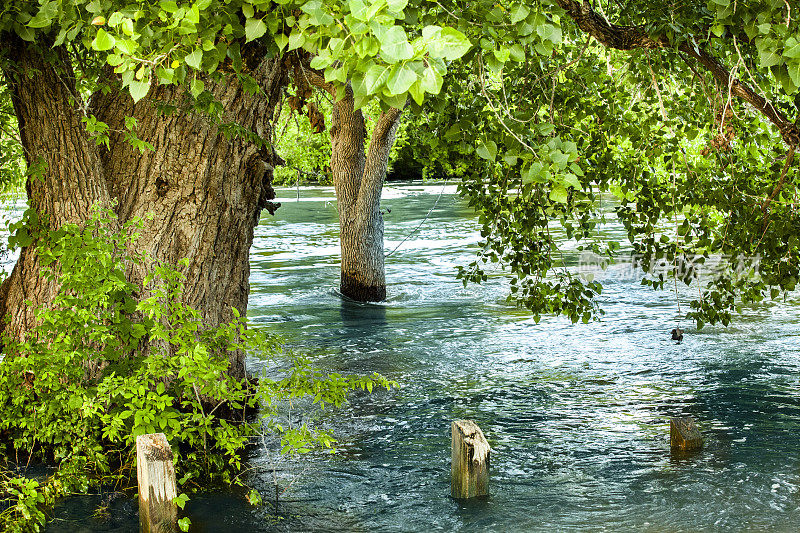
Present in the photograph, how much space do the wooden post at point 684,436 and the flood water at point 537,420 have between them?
Result: 15cm

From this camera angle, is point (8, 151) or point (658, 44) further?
point (8, 151)

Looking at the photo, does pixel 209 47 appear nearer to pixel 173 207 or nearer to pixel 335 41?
pixel 335 41

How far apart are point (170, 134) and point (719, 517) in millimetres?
5694

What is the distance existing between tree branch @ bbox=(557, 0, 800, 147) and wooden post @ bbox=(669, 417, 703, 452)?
295 centimetres

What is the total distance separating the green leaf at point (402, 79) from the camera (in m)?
2.91

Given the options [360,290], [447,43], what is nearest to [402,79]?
[447,43]

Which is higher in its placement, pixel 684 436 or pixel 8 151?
pixel 8 151

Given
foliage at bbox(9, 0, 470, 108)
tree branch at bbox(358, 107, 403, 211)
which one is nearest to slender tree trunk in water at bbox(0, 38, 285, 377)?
foliage at bbox(9, 0, 470, 108)

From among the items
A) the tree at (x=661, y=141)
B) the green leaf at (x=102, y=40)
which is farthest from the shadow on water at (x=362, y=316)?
the green leaf at (x=102, y=40)

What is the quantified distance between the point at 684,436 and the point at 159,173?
565 centimetres

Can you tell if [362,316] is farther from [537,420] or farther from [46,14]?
[46,14]

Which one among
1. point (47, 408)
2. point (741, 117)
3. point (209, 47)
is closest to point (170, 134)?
point (47, 408)

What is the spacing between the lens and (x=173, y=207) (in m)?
7.50

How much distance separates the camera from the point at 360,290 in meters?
17.1
